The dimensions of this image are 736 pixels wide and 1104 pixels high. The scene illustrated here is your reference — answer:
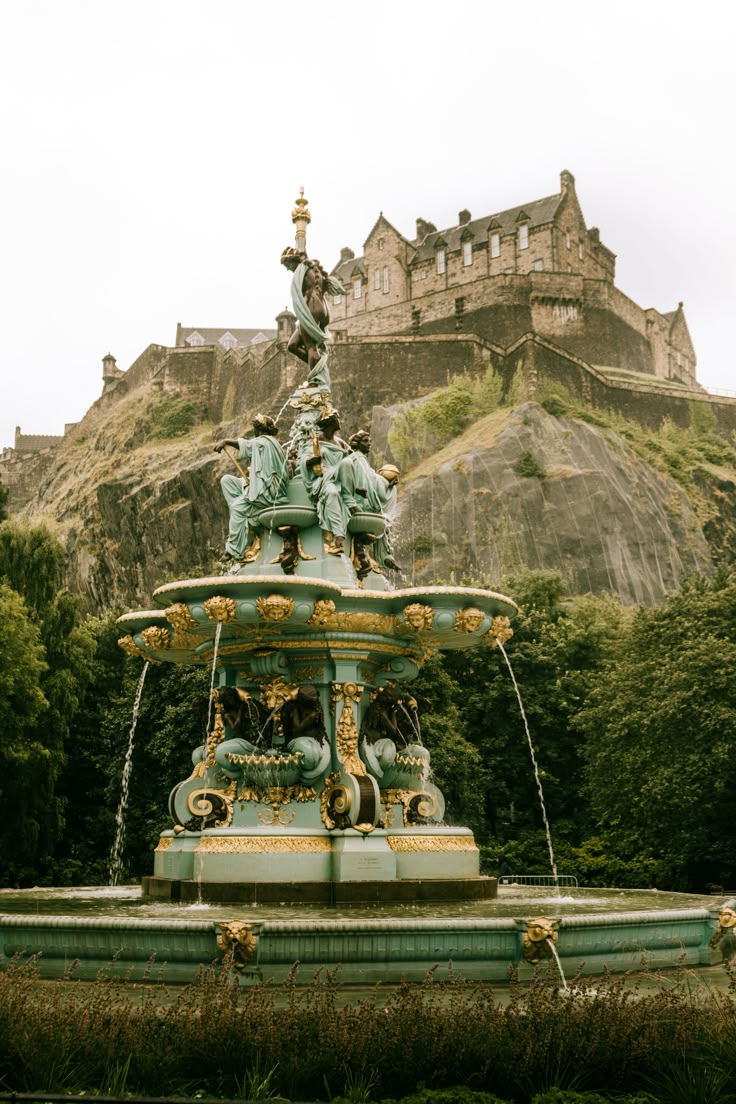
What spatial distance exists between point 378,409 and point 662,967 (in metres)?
79.8

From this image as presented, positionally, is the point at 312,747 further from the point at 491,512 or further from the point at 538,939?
the point at 491,512

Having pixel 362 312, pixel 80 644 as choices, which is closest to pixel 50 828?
pixel 80 644

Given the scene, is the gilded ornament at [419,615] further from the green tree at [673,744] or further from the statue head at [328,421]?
the green tree at [673,744]

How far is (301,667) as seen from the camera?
1316 centimetres

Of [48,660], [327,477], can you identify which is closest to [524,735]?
[48,660]

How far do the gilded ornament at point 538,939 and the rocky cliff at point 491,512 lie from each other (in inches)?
2437

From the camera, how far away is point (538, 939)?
28.0ft

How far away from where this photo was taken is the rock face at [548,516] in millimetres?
74688

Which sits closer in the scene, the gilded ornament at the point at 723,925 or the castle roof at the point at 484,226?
the gilded ornament at the point at 723,925

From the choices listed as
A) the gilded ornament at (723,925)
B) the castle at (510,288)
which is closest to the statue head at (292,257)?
the gilded ornament at (723,925)

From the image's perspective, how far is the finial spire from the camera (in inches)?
613

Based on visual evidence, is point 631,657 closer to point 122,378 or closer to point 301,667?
point 301,667

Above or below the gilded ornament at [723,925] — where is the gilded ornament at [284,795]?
above

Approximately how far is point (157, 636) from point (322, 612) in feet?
7.76
